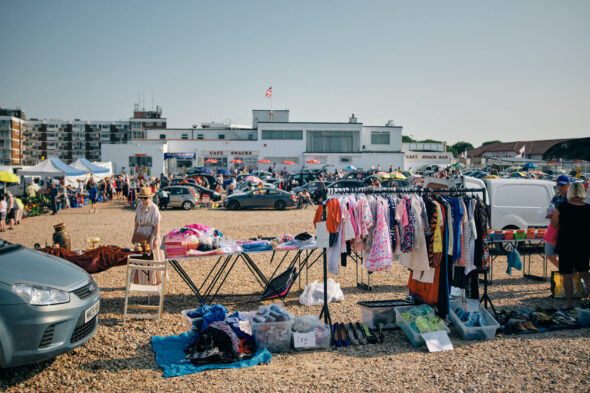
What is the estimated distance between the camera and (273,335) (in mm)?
5133

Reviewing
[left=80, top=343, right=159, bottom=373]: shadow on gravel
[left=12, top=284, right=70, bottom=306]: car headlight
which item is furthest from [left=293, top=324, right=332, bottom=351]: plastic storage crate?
[left=12, top=284, right=70, bottom=306]: car headlight

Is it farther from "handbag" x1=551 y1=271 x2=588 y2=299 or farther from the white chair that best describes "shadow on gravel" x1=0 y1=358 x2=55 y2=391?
"handbag" x1=551 y1=271 x2=588 y2=299

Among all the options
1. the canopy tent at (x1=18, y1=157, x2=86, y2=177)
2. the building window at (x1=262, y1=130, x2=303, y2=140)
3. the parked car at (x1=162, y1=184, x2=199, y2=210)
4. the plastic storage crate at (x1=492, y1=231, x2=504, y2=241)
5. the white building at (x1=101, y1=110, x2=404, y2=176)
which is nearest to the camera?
the plastic storage crate at (x1=492, y1=231, x2=504, y2=241)

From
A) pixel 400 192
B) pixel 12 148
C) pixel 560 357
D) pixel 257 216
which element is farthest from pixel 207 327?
pixel 12 148

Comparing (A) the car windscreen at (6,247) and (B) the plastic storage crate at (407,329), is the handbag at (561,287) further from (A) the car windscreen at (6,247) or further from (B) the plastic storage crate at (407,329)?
(A) the car windscreen at (6,247)

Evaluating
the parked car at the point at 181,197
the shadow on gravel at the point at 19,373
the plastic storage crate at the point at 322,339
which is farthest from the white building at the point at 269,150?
the shadow on gravel at the point at 19,373

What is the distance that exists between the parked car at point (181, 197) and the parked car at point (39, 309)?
17.3m

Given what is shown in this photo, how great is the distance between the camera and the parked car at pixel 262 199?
21.9 m

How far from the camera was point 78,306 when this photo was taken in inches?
178

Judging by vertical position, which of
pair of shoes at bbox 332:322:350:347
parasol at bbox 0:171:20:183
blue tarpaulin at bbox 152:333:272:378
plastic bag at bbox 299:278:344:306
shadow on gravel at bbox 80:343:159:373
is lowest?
shadow on gravel at bbox 80:343:159:373

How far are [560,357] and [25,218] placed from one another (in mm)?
21021

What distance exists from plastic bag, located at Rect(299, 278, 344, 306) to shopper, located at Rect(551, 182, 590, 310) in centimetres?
352

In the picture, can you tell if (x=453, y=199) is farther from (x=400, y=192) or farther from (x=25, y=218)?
(x=25, y=218)

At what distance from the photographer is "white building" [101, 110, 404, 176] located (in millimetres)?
47562
